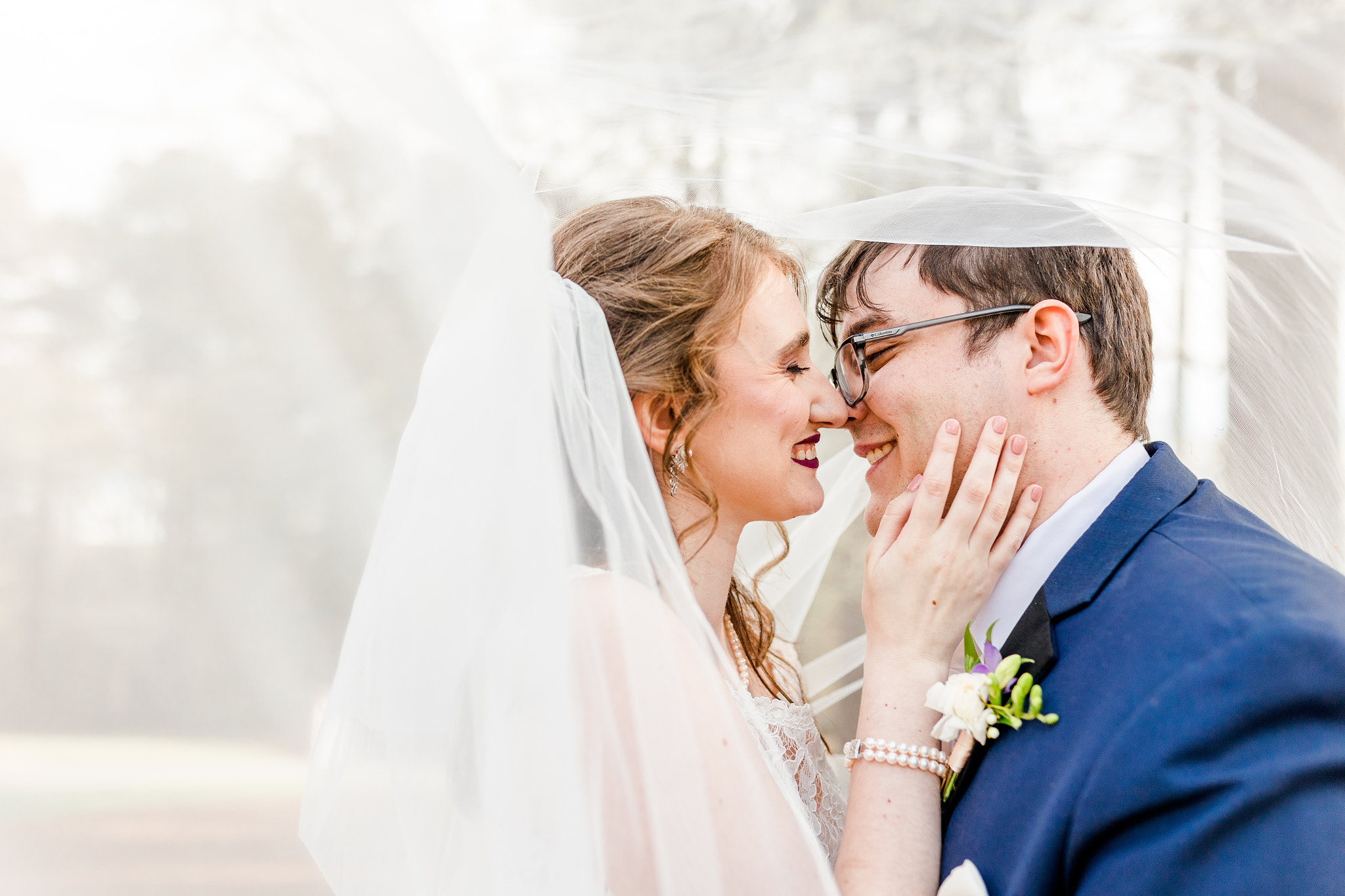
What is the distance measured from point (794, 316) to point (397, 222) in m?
1.09

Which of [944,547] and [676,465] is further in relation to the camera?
[676,465]

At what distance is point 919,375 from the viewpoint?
97.7 inches

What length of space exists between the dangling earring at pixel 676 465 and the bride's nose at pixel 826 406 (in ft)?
1.26

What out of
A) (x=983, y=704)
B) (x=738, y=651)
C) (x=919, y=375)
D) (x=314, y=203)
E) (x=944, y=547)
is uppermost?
(x=314, y=203)

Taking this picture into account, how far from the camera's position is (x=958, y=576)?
218 centimetres

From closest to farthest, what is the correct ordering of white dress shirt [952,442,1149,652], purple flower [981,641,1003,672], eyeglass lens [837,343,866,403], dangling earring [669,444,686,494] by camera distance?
purple flower [981,641,1003,672]
white dress shirt [952,442,1149,652]
dangling earring [669,444,686,494]
eyeglass lens [837,343,866,403]

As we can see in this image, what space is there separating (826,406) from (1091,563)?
854 mm

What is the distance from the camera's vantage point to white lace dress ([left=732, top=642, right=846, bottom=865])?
8.04ft

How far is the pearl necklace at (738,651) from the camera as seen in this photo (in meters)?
2.72

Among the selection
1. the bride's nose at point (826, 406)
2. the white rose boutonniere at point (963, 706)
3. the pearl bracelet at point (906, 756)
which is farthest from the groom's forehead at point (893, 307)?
the pearl bracelet at point (906, 756)

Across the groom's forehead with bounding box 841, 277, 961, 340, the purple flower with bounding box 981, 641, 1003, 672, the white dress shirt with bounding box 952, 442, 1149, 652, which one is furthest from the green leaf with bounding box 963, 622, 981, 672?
the groom's forehead with bounding box 841, 277, 961, 340

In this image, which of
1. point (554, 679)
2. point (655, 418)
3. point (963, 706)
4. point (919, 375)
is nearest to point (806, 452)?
point (919, 375)

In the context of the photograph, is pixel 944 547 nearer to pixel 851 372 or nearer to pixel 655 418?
pixel 851 372

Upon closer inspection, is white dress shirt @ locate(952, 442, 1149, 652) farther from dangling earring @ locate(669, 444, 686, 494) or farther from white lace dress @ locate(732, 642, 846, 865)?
dangling earring @ locate(669, 444, 686, 494)
